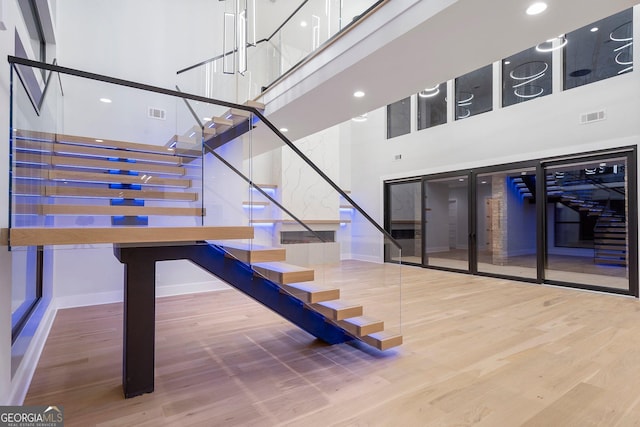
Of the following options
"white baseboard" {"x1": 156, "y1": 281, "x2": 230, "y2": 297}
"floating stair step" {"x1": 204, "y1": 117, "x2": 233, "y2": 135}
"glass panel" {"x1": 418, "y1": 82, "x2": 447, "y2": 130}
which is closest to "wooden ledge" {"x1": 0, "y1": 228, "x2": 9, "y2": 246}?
"floating stair step" {"x1": 204, "y1": 117, "x2": 233, "y2": 135}

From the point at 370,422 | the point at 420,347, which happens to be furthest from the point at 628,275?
the point at 370,422

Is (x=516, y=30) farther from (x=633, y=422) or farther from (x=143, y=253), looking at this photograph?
(x=143, y=253)

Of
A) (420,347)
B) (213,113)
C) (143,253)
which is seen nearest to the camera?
(143,253)

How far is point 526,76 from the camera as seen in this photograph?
6.52 metres

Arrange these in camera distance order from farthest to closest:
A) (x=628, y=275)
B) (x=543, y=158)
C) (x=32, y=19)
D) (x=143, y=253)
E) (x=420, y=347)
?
(x=543, y=158) < (x=628, y=275) < (x=32, y=19) < (x=420, y=347) < (x=143, y=253)

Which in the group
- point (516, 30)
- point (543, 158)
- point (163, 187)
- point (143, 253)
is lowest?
point (143, 253)

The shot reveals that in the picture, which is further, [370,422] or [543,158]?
[543,158]

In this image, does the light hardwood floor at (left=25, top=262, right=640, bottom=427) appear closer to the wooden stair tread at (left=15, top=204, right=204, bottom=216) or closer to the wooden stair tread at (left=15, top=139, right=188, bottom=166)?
the wooden stair tread at (left=15, top=204, right=204, bottom=216)

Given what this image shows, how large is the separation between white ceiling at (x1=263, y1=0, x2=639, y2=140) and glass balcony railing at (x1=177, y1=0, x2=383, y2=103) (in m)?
0.89

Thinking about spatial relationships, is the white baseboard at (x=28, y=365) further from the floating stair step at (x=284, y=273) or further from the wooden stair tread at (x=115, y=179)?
the floating stair step at (x=284, y=273)

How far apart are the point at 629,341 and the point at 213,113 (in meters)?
5.06

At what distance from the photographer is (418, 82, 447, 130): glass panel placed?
26.2 feet

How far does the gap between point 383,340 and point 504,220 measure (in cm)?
560

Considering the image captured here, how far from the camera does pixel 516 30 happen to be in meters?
3.05
